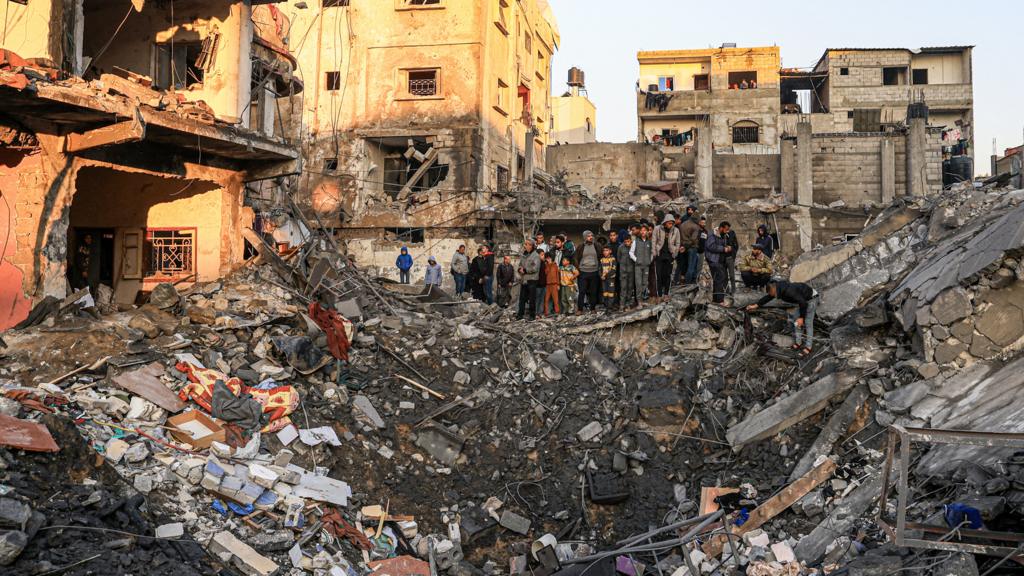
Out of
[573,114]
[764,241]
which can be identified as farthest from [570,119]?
[764,241]

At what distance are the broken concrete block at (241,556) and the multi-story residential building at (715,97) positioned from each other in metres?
33.7

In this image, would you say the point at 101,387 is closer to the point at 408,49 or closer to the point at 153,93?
the point at 153,93

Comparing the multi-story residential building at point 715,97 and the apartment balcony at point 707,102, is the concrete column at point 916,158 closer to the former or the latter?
the multi-story residential building at point 715,97

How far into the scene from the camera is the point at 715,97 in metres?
38.7

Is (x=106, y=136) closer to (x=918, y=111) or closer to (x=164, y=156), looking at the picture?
(x=164, y=156)

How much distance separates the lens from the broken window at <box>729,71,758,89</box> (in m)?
39.4

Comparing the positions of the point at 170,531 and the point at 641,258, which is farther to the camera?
the point at 641,258

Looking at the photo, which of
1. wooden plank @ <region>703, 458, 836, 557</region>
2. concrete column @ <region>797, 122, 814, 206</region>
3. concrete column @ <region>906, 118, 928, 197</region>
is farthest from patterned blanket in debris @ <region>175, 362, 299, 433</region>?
concrete column @ <region>906, 118, 928, 197</region>

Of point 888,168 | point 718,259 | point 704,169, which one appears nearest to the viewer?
point 718,259

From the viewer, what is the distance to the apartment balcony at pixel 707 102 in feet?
125

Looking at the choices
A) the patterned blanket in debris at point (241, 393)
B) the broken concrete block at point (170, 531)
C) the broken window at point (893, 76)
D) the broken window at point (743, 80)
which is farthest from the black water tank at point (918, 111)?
the broken concrete block at point (170, 531)

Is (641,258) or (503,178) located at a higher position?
(503,178)

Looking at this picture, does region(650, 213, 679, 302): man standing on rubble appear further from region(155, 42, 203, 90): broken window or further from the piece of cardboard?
region(155, 42, 203, 90): broken window

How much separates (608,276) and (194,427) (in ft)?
26.2
